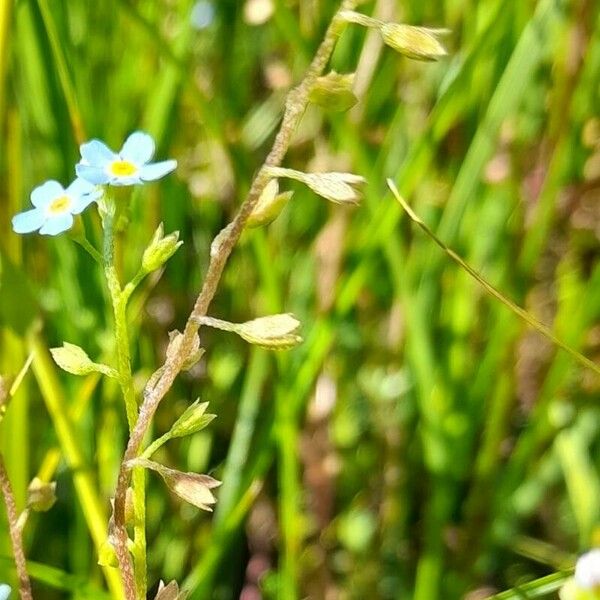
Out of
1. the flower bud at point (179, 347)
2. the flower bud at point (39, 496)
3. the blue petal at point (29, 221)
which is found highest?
the blue petal at point (29, 221)

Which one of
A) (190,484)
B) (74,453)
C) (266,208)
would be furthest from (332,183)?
(74,453)

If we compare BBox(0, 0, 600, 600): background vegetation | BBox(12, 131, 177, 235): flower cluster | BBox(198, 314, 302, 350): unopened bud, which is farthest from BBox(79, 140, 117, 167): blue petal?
BBox(0, 0, 600, 600): background vegetation

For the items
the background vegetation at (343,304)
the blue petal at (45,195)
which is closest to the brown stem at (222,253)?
the blue petal at (45,195)

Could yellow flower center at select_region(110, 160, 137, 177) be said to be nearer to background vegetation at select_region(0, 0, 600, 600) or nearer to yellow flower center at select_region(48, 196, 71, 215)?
yellow flower center at select_region(48, 196, 71, 215)

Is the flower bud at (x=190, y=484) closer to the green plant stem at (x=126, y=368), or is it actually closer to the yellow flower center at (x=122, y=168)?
the green plant stem at (x=126, y=368)

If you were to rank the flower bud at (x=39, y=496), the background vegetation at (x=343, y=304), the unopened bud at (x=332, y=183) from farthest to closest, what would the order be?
the background vegetation at (x=343, y=304), the flower bud at (x=39, y=496), the unopened bud at (x=332, y=183)

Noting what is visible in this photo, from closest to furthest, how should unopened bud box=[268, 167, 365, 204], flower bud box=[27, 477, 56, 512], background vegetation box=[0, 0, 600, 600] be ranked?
unopened bud box=[268, 167, 365, 204] → flower bud box=[27, 477, 56, 512] → background vegetation box=[0, 0, 600, 600]

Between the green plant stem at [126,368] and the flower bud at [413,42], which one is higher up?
the flower bud at [413,42]
